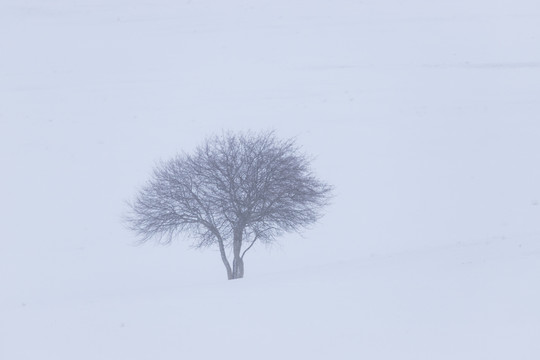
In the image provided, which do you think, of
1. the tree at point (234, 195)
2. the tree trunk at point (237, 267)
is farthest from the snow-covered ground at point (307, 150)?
the tree at point (234, 195)

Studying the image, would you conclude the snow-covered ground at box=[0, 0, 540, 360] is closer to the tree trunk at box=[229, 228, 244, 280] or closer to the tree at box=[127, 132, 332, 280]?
the tree trunk at box=[229, 228, 244, 280]

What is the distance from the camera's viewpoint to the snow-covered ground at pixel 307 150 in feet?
41.4

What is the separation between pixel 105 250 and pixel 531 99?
17.8 m

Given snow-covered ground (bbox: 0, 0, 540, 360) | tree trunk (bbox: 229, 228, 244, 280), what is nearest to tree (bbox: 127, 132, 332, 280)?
tree trunk (bbox: 229, 228, 244, 280)

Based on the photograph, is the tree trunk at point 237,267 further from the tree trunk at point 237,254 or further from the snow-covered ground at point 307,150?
the snow-covered ground at point 307,150

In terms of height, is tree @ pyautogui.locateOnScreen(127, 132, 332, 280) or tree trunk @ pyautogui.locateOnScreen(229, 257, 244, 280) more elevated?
tree @ pyautogui.locateOnScreen(127, 132, 332, 280)

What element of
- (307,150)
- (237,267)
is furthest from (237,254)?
(307,150)

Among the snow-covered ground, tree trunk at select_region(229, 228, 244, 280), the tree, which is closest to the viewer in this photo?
the snow-covered ground

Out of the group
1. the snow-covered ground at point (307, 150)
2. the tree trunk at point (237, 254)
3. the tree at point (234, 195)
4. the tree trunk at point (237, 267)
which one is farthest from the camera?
the tree trunk at point (237, 267)

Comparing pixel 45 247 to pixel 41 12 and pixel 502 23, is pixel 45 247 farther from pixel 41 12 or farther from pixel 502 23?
pixel 502 23

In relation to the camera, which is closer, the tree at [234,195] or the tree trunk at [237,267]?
the tree at [234,195]

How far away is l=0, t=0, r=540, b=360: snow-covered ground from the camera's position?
41.4ft

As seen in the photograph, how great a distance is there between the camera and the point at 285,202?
17.7 m

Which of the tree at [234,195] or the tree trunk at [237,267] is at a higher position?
the tree at [234,195]
